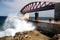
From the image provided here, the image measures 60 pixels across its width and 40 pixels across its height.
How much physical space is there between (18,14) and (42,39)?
160 ft

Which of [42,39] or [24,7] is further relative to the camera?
[24,7]

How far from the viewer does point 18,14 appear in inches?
2475

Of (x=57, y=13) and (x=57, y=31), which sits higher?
(x=57, y=13)

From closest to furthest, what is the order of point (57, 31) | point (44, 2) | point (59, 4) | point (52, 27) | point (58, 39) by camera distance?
point (58, 39) → point (57, 31) → point (52, 27) → point (59, 4) → point (44, 2)

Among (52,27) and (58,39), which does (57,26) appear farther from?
(58,39)

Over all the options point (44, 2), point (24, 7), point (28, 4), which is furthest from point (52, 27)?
point (24, 7)

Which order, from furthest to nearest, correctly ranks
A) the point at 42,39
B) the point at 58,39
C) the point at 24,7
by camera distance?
the point at 24,7
the point at 42,39
the point at 58,39

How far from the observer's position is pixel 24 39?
45.3 feet

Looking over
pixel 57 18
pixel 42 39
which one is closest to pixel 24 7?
pixel 57 18

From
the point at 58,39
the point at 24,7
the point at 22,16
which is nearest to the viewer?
the point at 58,39

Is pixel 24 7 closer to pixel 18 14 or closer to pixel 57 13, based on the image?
pixel 18 14

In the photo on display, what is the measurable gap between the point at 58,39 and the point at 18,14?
5132 cm

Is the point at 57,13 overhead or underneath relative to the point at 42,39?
overhead

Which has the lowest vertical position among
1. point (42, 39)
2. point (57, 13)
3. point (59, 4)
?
point (42, 39)
